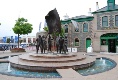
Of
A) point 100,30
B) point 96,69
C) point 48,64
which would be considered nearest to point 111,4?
point 100,30

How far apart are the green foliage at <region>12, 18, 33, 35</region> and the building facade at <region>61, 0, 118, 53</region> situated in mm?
10121

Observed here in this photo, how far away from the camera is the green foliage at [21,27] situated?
33688 millimetres

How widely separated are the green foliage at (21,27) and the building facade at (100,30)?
33.2 feet

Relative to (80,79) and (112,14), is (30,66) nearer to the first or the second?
(80,79)

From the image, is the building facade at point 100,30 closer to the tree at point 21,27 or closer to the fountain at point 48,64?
the tree at point 21,27

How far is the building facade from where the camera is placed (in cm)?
3216

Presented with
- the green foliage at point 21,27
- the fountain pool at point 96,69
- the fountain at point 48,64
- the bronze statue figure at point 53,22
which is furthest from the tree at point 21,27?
the fountain pool at point 96,69

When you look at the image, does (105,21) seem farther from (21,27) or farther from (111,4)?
(21,27)

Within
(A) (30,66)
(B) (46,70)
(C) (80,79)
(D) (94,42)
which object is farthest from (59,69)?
(D) (94,42)

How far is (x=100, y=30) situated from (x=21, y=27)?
1619cm

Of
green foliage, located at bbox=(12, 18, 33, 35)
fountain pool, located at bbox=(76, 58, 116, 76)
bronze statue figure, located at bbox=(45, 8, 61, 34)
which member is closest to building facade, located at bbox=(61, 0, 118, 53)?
green foliage, located at bbox=(12, 18, 33, 35)

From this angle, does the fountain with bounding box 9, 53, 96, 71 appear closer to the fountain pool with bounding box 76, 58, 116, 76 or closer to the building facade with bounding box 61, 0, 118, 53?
the fountain pool with bounding box 76, 58, 116, 76

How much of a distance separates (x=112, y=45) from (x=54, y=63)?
873 inches

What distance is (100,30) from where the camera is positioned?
3319 centimetres
